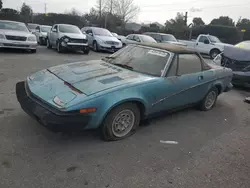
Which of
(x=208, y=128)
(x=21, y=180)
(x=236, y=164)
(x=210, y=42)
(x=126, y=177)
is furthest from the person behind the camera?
(x=210, y=42)

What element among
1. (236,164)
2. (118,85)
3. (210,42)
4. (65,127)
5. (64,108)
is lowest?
(236,164)

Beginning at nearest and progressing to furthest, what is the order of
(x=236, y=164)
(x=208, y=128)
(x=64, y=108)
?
(x=64, y=108), (x=236, y=164), (x=208, y=128)

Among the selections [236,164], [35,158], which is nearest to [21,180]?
[35,158]

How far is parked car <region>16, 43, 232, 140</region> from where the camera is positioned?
2.98m

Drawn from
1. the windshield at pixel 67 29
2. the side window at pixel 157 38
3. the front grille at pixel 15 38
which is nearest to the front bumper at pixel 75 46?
the windshield at pixel 67 29

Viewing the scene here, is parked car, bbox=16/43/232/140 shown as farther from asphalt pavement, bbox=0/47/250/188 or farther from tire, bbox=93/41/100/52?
tire, bbox=93/41/100/52

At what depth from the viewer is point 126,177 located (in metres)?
2.69

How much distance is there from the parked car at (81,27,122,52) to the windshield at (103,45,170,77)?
10162mm

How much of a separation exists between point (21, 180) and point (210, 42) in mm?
16814

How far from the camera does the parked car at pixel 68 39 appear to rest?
12453 mm

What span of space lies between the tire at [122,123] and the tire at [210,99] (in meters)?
Result: 2.02

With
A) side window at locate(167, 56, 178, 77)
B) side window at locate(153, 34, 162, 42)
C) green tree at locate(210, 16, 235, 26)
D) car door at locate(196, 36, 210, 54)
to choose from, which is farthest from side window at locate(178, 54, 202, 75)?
green tree at locate(210, 16, 235, 26)

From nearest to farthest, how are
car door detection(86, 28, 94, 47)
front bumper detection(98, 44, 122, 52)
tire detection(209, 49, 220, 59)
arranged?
1. front bumper detection(98, 44, 122, 52)
2. car door detection(86, 28, 94, 47)
3. tire detection(209, 49, 220, 59)

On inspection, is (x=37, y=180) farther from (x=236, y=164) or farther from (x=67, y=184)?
(x=236, y=164)
